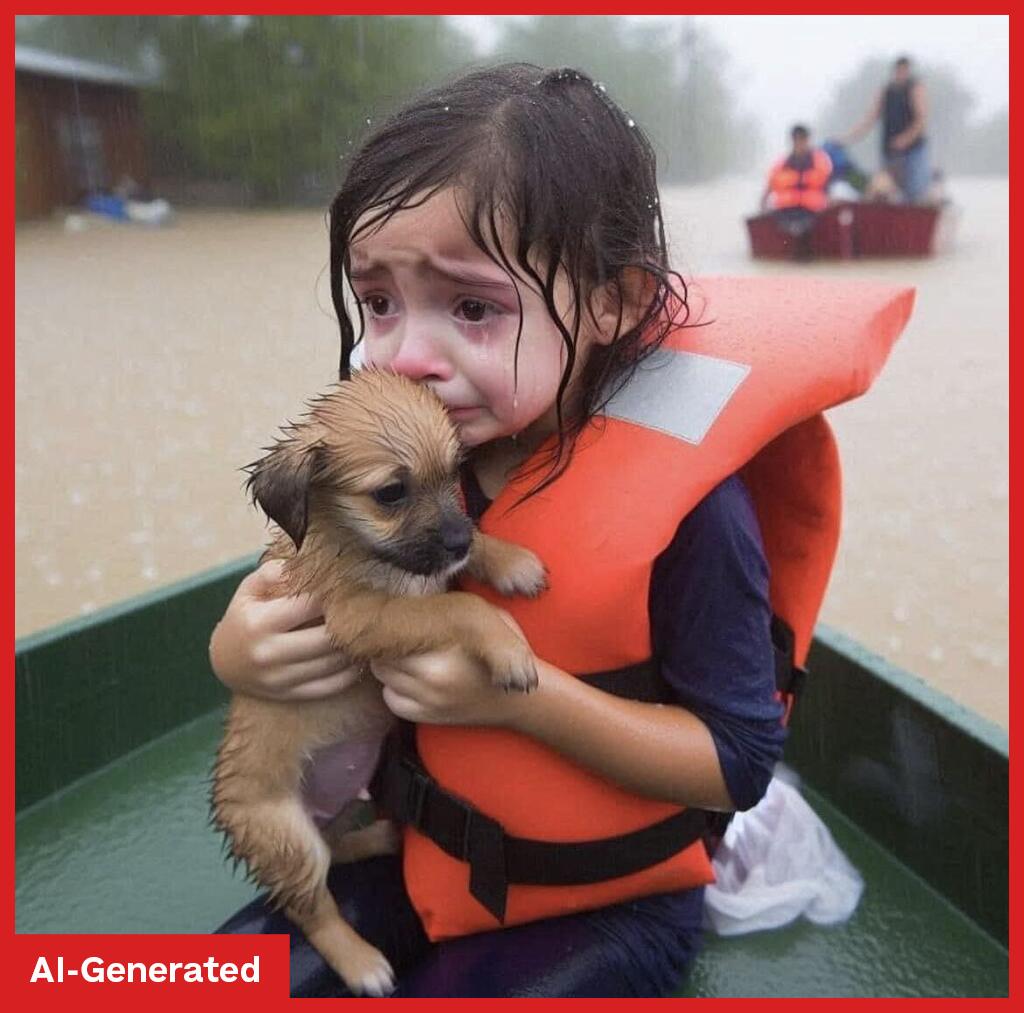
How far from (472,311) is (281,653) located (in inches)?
28.8

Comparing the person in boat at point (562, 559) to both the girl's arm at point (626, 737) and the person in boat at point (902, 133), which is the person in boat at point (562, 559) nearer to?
the girl's arm at point (626, 737)

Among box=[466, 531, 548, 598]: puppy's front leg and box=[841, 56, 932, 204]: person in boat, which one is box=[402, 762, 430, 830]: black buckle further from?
box=[841, 56, 932, 204]: person in boat

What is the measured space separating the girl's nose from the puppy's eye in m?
0.19

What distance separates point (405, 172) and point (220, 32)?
1597 cm

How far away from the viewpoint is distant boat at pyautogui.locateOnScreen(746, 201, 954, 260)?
1052 cm

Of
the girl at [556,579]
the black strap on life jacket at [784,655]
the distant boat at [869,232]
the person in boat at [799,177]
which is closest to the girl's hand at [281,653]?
the girl at [556,579]

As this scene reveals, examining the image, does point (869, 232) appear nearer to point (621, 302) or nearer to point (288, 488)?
point (621, 302)

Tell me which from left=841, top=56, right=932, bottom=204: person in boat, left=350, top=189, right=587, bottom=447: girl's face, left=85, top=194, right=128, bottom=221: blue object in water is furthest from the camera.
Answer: left=85, top=194, right=128, bottom=221: blue object in water

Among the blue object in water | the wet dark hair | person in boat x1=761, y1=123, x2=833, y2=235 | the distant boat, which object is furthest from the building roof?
the wet dark hair

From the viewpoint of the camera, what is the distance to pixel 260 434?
5695 mm

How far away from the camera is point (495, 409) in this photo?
161cm

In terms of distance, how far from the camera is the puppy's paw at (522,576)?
64.5 inches

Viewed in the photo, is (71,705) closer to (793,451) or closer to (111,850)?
(111,850)

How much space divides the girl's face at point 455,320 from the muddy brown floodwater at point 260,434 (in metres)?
0.56
